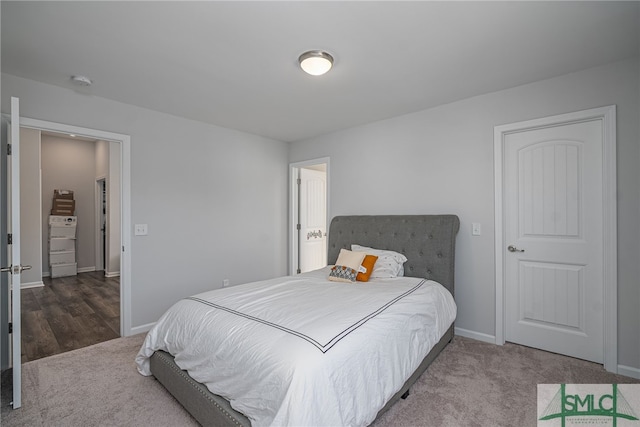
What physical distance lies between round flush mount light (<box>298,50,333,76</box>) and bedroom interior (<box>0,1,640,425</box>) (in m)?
0.09

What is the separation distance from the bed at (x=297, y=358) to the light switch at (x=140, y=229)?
1466mm

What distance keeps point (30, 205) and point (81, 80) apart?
410 cm

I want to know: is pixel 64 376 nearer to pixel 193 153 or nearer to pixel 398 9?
pixel 193 153

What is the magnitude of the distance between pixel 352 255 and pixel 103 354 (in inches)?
98.4

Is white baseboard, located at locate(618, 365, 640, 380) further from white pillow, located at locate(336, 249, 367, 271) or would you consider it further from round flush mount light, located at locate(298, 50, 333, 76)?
round flush mount light, located at locate(298, 50, 333, 76)

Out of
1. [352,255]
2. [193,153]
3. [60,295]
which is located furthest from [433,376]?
[60,295]

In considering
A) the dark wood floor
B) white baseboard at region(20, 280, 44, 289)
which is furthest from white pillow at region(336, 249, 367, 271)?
white baseboard at region(20, 280, 44, 289)

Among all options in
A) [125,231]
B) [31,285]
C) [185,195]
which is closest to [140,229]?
[125,231]

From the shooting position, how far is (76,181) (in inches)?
257

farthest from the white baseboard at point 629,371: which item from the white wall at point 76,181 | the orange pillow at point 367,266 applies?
the white wall at point 76,181

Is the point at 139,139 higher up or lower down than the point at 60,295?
higher up

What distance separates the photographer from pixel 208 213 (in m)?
3.89

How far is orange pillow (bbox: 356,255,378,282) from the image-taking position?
2934 millimetres

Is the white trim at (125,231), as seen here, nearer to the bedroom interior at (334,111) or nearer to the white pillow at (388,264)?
the bedroom interior at (334,111)
